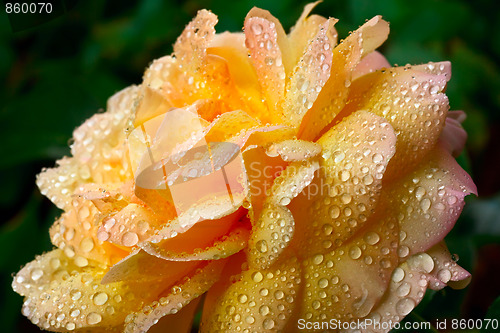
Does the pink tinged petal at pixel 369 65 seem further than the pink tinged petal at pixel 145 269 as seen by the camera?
Yes

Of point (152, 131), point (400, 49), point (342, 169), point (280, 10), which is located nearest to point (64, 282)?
point (152, 131)

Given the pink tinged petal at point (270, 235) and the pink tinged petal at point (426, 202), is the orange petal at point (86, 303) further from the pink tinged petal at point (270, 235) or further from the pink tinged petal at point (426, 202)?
the pink tinged petal at point (426, 202)

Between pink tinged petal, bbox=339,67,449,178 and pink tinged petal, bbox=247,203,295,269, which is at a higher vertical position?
pink tinged petal, bbox=339,67,449,178

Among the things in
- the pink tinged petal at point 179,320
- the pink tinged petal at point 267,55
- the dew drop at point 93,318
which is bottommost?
the pink tinged petal at point 179,320

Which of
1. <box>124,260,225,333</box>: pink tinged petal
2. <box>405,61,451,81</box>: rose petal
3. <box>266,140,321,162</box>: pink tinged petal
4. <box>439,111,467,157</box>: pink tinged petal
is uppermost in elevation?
<box>405,61,451,81</box>: rose petal

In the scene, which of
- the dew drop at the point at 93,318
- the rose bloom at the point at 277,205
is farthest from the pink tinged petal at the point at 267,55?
the dew drop at the point at 93,318

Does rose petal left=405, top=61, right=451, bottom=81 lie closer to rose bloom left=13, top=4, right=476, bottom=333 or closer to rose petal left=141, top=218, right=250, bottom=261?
rose bloom left=13, top=4, right=476, bottom=333

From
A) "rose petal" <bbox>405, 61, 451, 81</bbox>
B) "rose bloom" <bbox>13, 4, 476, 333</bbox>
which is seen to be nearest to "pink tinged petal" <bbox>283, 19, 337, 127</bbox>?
"rose bloom" <bbox>13, 4, 476, 333</bbox>
